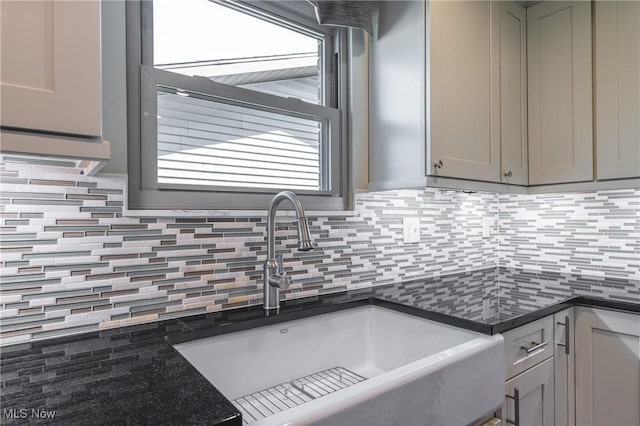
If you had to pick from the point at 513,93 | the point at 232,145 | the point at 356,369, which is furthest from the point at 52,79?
the point at 513,93

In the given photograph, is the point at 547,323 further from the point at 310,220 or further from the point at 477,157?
the point at 310,220

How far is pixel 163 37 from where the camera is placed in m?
1.24

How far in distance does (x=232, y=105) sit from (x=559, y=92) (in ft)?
5.21

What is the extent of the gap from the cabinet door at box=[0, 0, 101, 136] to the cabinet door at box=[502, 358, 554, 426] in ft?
4.23

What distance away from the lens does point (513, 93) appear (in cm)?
Result: 183

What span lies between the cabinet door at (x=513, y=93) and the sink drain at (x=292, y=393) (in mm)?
1195

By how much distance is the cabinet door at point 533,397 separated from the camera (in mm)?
1123

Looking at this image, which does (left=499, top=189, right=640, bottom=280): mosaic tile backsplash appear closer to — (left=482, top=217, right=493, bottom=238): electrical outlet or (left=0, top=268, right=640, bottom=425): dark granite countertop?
(left=482, top=217, right=493, bottom=238): electrical outlet

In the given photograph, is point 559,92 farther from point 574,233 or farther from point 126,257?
point 126,257

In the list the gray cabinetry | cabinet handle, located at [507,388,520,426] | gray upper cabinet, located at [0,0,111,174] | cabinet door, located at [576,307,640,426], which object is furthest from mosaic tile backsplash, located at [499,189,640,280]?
→ gray upper cabinet, located at [0,0,111,174]

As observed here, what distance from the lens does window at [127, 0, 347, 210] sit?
1.18m

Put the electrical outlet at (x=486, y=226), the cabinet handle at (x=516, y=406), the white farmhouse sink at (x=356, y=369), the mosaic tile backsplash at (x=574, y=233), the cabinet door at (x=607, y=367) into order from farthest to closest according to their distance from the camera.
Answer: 1. the electrical outlet at (x=486, y=226)
2. the mosaic tile backsplash at (x=574, y=233)
3. the cabinet door at (x=607, y=367)
4. the cabinet handle at (x=516, y=406)
5. the white farmhouse sink at (x=356, y=369)

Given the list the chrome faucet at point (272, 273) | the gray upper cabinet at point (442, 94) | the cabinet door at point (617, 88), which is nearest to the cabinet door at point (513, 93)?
the gray upper cabinet at point (442, 94)

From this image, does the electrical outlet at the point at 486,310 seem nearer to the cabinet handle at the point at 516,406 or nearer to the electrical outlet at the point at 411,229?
the cabinet handle at the point at 516,406
